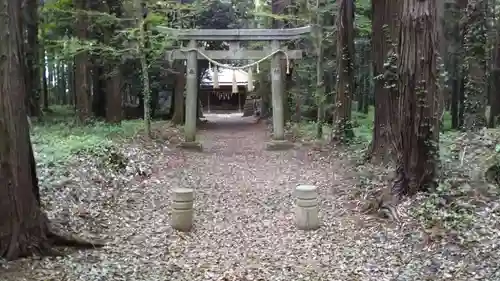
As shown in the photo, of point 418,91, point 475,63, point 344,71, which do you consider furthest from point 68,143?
point 475,63

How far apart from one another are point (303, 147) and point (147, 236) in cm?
879

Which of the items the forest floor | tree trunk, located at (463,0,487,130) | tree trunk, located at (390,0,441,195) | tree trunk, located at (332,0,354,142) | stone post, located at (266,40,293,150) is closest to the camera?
the forest floor

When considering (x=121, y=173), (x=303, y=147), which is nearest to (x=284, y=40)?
(x=303, y=147)

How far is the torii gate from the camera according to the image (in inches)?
590

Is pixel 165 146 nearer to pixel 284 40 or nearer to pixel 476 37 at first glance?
pixel 284 40

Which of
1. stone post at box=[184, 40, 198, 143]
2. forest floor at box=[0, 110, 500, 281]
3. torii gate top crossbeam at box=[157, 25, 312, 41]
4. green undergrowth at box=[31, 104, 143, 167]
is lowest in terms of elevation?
forest floor at box=[0, 110, 500, 281]

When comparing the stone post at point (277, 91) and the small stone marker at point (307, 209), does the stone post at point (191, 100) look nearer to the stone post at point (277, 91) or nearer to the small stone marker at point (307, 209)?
the stone post at point (277, 91)

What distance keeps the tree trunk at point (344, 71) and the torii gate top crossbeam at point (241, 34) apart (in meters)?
1.56

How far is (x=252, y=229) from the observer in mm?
7520

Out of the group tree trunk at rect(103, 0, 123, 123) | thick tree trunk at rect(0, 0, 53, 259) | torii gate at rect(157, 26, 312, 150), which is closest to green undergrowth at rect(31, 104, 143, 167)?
torii gate at rect(157, 26, 312, 150)

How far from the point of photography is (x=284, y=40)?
15617 mm

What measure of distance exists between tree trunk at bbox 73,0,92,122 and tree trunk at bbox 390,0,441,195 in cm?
1106

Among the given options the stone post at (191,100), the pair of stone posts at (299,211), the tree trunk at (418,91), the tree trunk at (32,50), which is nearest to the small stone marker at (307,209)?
the pair of stone posts at (299,211)

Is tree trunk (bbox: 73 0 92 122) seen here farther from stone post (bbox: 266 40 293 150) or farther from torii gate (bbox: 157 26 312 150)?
stone post (bbox: 266 40 293 150)
